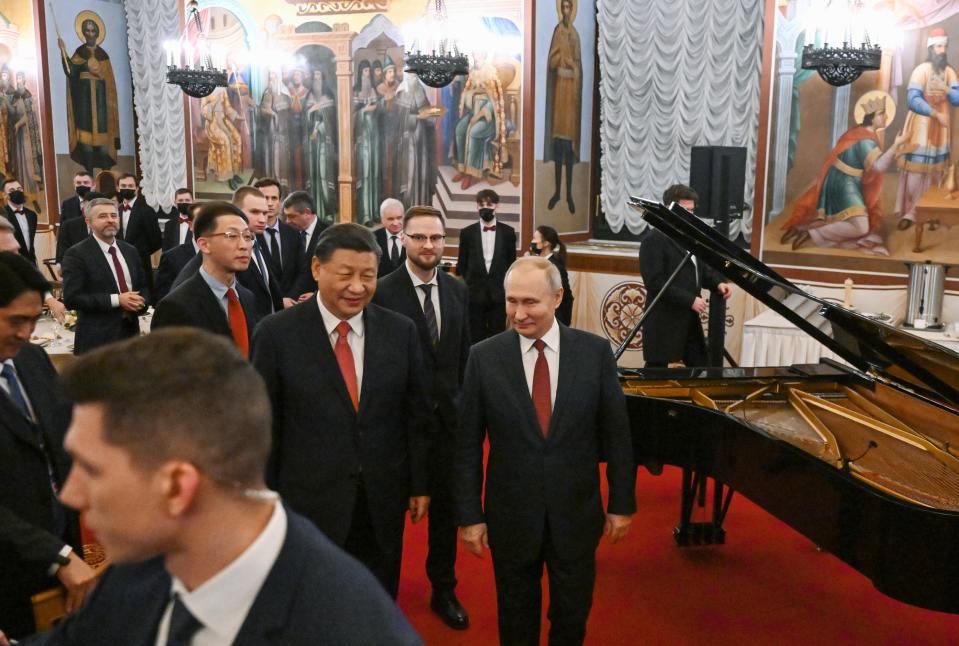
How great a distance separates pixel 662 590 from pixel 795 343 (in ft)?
10.9

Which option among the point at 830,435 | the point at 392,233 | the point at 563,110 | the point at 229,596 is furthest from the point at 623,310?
the point at 229,596

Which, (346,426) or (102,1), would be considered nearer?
(346,426)

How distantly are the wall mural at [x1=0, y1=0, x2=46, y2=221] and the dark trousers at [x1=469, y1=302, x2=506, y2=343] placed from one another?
7850 mm

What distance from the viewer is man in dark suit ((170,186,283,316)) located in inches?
184

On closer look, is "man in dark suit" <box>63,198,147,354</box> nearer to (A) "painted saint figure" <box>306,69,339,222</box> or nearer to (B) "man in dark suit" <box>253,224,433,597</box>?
(B) "man in dark suit" <box>253,224,433,597</box>

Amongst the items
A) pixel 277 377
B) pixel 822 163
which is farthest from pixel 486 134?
pixel 277 377

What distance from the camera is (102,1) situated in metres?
11.7

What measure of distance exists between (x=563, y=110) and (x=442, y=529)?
6354mm

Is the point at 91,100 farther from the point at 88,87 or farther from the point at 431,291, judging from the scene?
the point at 431,291

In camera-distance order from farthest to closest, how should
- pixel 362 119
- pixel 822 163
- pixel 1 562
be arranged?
pixel 362 119
pixel 822 163
pixel 1 562

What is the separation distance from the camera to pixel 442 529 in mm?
3713

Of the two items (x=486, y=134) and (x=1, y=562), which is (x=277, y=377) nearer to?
(x=1, y=562)

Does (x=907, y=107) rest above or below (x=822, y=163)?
above

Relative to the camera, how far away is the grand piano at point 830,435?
2666mm
